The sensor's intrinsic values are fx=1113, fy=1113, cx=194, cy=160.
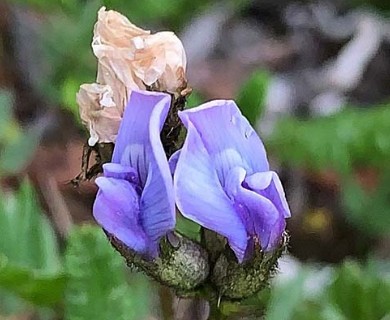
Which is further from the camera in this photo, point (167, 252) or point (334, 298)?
point (334, 298)

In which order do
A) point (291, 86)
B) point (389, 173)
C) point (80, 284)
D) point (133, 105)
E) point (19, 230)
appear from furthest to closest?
point (291, 86) → point (389, 173) → point (19, 230) → point (80, 284) → point (133, 105)

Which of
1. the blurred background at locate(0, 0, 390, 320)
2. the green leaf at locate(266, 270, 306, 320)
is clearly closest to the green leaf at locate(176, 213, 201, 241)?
the blurred background at locate(0, 0, 390, 320)

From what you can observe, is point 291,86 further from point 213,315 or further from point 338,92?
point 213,315

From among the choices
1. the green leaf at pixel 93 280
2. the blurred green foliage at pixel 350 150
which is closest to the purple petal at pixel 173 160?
the green leaf at pixel 93 280

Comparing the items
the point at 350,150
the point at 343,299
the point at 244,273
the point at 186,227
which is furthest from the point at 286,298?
the point at 350,150

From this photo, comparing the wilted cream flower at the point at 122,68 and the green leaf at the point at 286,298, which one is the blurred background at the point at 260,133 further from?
the wilted cream flower at the point at 122,68

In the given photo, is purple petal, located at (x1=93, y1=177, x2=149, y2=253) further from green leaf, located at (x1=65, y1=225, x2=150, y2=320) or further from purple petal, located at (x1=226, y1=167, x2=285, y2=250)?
green leaf, located at (x1=65, y1=225, x2=150, y2=320)

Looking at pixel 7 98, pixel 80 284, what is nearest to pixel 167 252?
pixel 80 284
